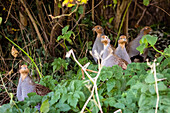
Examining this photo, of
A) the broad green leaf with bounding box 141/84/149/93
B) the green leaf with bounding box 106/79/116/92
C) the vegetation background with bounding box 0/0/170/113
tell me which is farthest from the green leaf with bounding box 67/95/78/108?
the vegetation background with bounding box 0/0/170/113

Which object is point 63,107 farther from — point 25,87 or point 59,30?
point 59,30

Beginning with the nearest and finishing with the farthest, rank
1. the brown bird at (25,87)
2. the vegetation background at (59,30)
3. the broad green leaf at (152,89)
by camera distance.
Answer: the broad green leaf at (152,89) < the brown bird at (25,87) < the vegetation background at (59,30)

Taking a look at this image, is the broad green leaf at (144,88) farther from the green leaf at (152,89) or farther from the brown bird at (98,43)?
the brown bird at (98,43)

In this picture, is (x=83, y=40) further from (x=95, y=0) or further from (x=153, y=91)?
(x=153, y=91)

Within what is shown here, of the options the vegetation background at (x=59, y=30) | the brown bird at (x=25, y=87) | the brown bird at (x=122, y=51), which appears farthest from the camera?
the vegetation background at (x=59, y=30)

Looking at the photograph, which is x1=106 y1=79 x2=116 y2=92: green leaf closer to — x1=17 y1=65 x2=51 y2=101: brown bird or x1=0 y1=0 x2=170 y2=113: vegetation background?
x1=17 y1=65 x2=51 y2=101: brown bird

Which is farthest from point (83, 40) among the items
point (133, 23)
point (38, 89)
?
point (38, 89)

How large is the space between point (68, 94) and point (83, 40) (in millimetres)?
3426

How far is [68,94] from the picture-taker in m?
2.17

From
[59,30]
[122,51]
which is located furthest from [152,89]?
[59,30]

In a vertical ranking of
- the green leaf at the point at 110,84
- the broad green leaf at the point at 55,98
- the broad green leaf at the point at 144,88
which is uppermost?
the broad green leaf at the point at 144,88

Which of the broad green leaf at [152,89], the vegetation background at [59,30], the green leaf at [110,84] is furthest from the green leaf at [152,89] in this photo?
the vegetation background at [59,30]

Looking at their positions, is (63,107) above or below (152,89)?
below

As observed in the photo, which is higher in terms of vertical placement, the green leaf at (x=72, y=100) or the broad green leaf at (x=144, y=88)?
the broad green leaf at (x=144, y=88)
